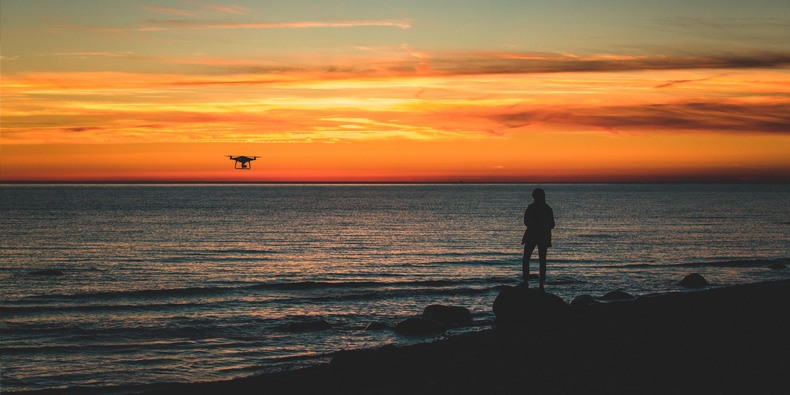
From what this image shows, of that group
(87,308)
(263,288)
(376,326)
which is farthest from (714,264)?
(87,308)

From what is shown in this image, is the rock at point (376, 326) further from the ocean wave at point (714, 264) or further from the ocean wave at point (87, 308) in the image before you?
the ocean wave at point (714, 264)

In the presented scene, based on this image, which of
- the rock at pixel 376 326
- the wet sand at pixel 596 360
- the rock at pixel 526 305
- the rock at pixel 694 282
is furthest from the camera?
the rock at pixel 694 282

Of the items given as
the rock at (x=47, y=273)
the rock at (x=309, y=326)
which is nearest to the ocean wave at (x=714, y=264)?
the rock at (x=309, y=326)

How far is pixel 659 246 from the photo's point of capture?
5644 cm

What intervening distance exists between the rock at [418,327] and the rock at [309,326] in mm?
2671

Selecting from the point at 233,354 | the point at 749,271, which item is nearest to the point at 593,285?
the point at 749,271

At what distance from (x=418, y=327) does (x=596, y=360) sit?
10642 millimetres

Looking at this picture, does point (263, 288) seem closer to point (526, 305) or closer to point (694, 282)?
point (526, 305)

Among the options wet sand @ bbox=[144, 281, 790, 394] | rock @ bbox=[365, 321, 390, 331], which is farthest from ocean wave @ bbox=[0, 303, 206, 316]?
wet sand @ bbox=[144, 281, 790, 394]

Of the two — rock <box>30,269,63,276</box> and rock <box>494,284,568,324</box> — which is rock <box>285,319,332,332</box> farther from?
rock <box>30,269,63,276</box>

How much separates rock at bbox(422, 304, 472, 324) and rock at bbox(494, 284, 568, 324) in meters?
2.21

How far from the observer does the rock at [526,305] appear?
20797 mm

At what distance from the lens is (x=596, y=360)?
12812 mm

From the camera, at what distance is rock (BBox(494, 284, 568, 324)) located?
2080 centimetres
